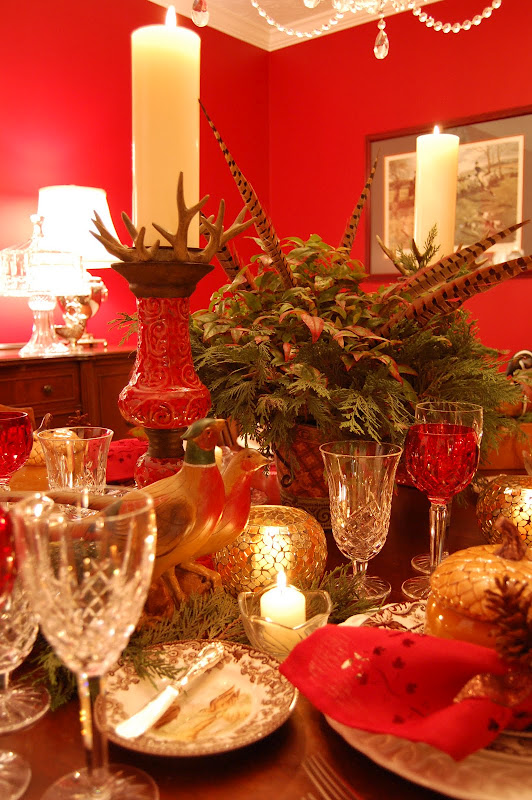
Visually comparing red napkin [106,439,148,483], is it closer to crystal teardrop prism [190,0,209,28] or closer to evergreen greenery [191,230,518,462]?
evergreen greenery [191,230,518,462]

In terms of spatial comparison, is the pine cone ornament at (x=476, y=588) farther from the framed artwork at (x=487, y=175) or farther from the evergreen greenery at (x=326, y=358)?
the framed artwork at (x=487, y=175)

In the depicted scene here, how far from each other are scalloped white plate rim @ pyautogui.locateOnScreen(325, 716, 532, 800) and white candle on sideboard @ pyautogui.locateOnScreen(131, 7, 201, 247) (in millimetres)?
606

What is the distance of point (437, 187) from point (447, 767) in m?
0.96

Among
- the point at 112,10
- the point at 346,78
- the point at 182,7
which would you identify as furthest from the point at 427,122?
the point at 112,10

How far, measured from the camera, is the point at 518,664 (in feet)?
1.57

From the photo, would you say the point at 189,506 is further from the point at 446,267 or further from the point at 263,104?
the point at 263,104

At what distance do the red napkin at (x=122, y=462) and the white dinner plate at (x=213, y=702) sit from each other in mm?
643

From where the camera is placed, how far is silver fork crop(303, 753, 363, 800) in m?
0.46

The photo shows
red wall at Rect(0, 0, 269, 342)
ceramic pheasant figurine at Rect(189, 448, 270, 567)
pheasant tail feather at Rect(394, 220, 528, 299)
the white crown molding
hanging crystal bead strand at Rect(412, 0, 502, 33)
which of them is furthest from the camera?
the white crown molding

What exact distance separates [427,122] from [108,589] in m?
4.36

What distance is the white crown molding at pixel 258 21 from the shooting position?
4398mm

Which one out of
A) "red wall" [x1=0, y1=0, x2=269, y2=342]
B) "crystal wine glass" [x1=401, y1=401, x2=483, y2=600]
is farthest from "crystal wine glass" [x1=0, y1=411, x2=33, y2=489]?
"red wall" [x1=0, y1=0, x2=269, y2=342]

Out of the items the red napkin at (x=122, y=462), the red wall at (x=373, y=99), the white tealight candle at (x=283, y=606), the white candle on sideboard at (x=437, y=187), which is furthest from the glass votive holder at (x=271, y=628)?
A: the red wall at (x=373, y=99)

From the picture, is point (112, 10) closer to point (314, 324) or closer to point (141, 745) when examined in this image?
point (314, 324)
